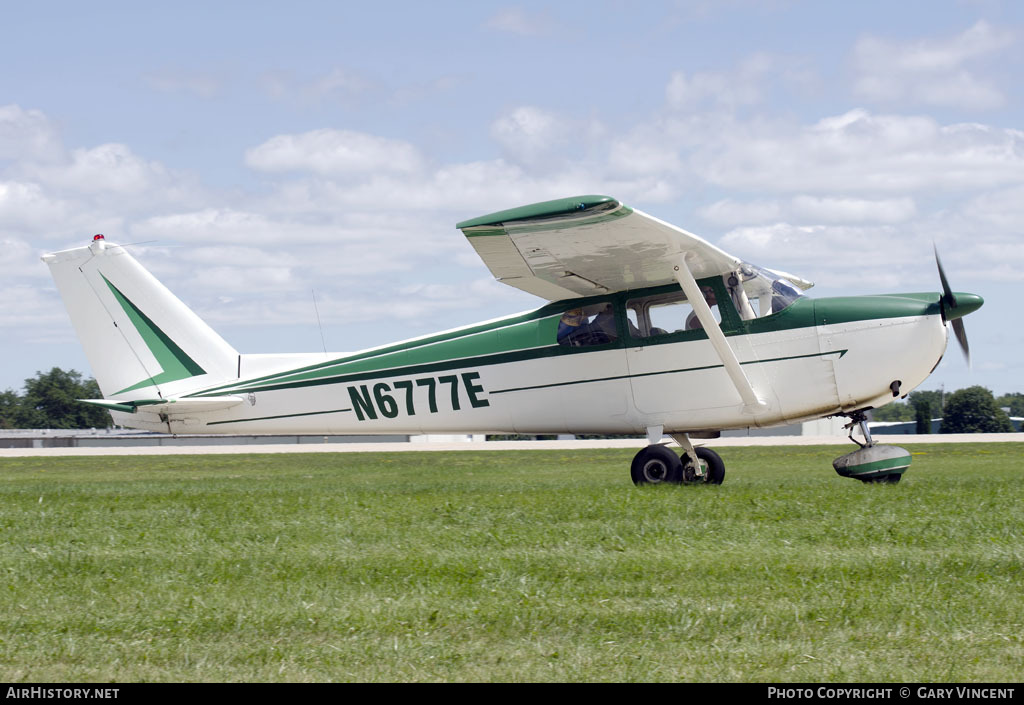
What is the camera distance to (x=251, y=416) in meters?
14.6

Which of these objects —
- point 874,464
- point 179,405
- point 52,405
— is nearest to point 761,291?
point 874,464

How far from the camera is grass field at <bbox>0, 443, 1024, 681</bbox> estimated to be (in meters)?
4.38

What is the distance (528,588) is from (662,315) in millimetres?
7095

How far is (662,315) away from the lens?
1240 cm

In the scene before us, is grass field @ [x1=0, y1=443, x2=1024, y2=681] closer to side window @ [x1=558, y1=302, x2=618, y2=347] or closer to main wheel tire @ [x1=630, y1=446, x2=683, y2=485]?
main wheel tire @ [x1=630, y1=446, x2=683, y2=485]

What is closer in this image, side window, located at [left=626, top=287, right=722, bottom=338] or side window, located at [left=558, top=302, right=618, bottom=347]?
side window, located at [left=626, top=287, right=722, bottom=338]

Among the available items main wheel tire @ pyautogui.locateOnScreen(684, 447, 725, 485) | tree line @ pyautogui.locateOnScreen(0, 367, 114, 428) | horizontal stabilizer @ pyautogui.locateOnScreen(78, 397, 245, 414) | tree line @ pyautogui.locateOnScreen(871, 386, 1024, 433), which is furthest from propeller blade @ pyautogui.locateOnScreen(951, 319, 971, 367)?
tree line @ pyautogui.locateOnScreen(0, 367, 114, 428)

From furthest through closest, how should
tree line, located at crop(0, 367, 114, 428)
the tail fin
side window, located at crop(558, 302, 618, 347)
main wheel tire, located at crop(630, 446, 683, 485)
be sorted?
tree line, located at crop(0, 367, 114, 428) < the tail fin < side window, located at crop(558, 302, 618, 347) < main wheel tire, located at crop(630, 446, 683, 485)

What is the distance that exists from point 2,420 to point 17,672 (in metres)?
89.0

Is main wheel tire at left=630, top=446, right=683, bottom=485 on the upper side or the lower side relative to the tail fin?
lower

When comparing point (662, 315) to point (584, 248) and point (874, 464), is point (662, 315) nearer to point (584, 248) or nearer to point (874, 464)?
point (584, 248)

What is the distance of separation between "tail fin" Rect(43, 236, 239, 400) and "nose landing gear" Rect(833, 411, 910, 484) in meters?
8.69

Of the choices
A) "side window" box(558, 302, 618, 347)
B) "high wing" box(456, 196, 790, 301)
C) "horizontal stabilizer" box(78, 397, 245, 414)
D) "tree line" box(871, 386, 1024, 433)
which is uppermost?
"high wing" box(456, 196, 790, 301)

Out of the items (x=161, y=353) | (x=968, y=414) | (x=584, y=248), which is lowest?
(x=968, y=414)
